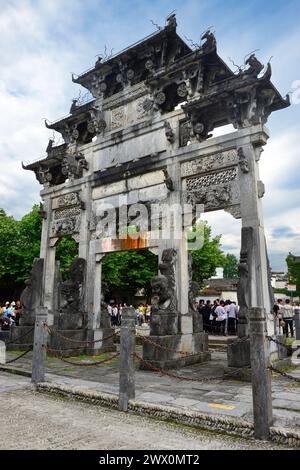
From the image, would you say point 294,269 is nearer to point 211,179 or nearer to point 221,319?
point 221,319

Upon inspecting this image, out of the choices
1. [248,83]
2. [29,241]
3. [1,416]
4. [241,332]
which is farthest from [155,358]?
[29,241]

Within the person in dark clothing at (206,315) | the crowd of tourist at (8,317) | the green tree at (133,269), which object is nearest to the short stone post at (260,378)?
the person in dark clothing at (206,315)

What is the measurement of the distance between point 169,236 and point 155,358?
323 cm

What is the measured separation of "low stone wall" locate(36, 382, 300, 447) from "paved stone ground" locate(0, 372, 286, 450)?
0.39 ft

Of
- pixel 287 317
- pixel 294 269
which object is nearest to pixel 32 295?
pixel 287 317

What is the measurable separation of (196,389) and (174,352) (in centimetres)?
214

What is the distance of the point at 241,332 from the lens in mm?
7977

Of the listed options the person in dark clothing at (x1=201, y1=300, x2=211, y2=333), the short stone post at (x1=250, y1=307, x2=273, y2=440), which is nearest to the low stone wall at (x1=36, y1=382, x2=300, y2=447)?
the short stone post at (x1=250, y1=307, x2=273, y2=440)

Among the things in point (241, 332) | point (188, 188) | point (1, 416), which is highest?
point (188, 188)

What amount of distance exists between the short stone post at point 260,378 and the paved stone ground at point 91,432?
0.19m

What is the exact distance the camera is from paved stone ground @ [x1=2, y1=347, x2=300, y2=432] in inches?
203

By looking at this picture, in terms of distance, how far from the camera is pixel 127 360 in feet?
19.1

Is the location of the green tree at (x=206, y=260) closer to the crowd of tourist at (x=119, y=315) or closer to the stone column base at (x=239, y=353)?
the crowd of tourist at (x=119, y=315)
